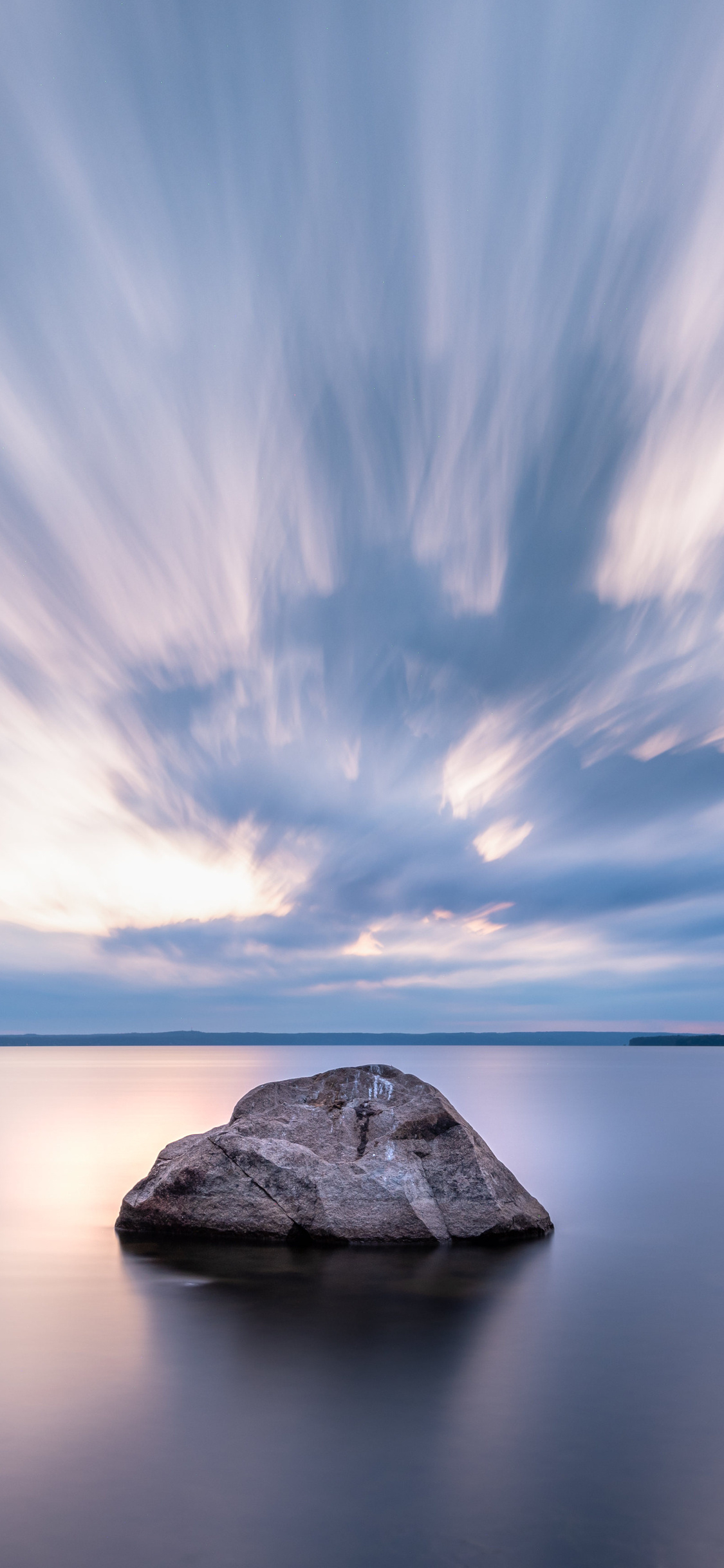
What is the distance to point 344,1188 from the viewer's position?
12398 millimetres

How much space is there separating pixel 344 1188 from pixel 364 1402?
555 cm

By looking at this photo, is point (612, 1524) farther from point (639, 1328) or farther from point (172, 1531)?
point (639, 1328)

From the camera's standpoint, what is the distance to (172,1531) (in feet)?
16.8

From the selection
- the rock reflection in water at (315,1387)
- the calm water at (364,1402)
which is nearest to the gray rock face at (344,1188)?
the rock reflection in water at (315,1387)

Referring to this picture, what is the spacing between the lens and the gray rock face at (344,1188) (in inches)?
482

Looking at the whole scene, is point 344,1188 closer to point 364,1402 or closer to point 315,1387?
point 315,1387

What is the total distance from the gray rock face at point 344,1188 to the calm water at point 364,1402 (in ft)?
1.69

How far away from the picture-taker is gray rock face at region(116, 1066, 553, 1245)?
12234mm

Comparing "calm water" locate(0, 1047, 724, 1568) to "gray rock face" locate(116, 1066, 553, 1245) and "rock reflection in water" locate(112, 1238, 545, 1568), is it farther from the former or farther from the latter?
"gray rock face" locate(116, 1066, 553, 1245)

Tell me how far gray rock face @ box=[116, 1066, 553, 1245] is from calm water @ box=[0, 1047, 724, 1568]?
52 centimetres

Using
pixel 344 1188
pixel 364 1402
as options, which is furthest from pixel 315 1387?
pixel 344 1188

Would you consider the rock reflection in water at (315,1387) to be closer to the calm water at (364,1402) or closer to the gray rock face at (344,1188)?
the calm water at (364,1402)

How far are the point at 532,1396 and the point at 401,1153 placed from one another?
5668mm

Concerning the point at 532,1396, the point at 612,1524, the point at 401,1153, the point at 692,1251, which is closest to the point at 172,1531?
the point at 612,1524
